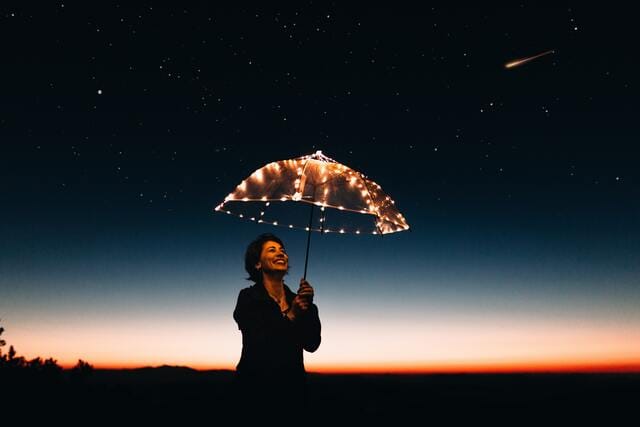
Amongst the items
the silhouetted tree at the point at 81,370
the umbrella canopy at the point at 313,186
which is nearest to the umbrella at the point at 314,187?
the umbrella canopy at the point at 313,186

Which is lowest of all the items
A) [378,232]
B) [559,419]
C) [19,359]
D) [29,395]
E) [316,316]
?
[559,419]

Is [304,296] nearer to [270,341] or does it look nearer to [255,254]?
[270,341]

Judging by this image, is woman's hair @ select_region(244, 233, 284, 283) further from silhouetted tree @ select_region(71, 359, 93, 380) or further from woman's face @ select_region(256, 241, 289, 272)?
silhouetted tree @ select_region(71, 359, 93, 380)

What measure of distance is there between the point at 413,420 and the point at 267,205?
12.9 metres

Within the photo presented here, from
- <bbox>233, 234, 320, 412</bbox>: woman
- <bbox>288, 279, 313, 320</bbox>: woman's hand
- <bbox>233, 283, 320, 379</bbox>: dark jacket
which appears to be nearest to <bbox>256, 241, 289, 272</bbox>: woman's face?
<bbox>233, 234, 320, 412</bbox>: woman

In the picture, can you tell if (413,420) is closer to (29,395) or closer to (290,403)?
(29,395)

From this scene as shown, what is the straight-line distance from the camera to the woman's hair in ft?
13.4

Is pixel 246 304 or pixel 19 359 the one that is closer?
pixel 246 304

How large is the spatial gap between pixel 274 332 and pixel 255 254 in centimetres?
84

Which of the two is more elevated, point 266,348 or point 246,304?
point 246,304

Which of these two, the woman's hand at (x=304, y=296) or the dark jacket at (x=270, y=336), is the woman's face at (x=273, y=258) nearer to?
the dark jacket at (x=270, y=336)

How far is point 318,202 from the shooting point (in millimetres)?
3902

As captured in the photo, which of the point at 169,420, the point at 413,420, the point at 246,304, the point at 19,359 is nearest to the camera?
the point at 246,304

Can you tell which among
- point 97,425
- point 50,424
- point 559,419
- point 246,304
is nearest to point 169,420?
point 97,425
